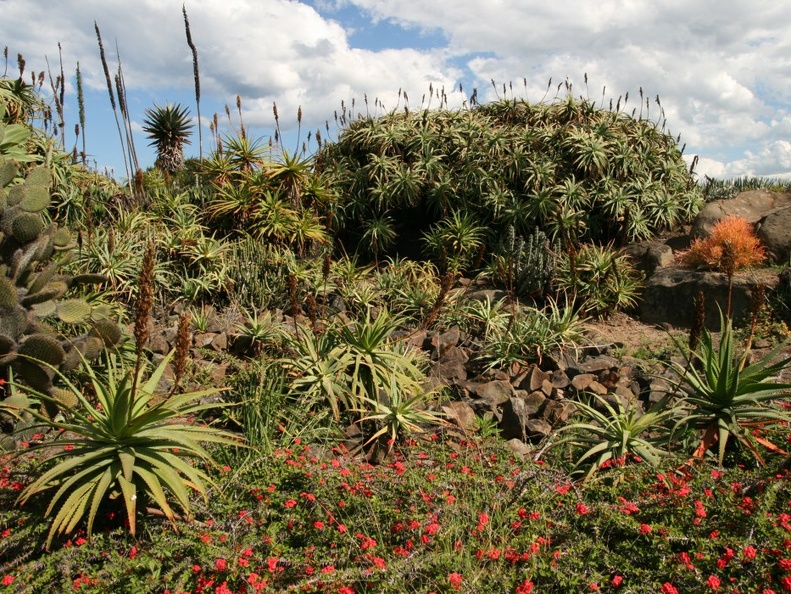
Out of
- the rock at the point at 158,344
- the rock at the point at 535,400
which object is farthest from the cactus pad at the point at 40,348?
the rock at the point at 535,400

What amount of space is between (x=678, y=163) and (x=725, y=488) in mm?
8472

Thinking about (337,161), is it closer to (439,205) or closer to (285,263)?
(439,205)

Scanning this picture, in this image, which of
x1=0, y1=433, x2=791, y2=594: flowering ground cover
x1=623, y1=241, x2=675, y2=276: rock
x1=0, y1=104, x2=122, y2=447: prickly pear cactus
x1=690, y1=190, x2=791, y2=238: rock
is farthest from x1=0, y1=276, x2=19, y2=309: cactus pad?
x1=690, y1=190, x2=791, y2=238: rock

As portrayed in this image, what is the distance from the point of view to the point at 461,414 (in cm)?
559

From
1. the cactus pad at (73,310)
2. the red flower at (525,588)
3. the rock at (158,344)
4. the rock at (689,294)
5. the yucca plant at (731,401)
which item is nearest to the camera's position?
the red flower at (525,588)

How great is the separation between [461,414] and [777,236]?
5.98 meters

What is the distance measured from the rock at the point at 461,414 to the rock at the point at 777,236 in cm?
570

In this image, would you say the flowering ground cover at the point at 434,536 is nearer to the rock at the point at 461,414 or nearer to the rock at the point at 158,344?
the rock at the point at 461,414

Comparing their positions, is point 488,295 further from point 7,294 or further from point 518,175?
point 7,294

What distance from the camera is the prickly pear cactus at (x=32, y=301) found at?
4.98 m

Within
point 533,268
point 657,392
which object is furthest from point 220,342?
point 657,392

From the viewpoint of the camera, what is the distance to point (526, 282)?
8.59m

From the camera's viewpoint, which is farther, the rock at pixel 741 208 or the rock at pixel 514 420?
the rock at pixel 741 208

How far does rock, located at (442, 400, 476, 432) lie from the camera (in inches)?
214
